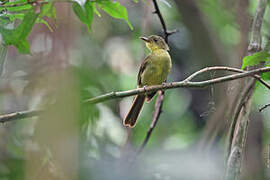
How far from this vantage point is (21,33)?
184cm

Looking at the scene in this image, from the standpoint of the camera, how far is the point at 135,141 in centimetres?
440

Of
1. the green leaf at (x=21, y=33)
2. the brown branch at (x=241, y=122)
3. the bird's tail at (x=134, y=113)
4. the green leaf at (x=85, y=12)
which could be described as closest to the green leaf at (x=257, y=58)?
the brown branch at (x=241, y=122)

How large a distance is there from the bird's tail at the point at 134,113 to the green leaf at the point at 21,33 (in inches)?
65.2

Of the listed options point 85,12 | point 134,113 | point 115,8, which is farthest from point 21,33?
point 134,113

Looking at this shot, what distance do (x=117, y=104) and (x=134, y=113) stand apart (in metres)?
1.11

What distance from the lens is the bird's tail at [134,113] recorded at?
3566mm

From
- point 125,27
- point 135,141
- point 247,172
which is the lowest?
point 247,172

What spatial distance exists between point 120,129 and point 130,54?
4.14ft

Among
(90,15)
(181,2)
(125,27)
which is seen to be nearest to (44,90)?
(90,15)

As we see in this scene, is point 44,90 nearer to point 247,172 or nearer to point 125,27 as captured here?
point 247,172

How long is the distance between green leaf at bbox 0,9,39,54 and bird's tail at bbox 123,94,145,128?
1.66 m

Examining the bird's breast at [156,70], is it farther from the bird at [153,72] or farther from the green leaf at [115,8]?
the green leaf at [115,8]

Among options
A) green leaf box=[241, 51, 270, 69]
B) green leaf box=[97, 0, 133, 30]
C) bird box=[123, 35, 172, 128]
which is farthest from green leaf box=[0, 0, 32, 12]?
bird box=[123, 35, 172, 128]

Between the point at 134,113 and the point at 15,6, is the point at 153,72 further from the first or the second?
the point at 15,6
